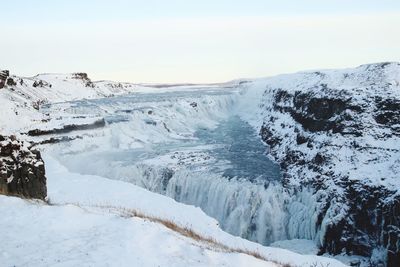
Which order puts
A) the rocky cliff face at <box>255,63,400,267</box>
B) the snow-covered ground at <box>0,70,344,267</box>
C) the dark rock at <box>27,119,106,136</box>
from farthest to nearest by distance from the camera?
the dark rock at <box>27,119,106,136</box> → the rocky cliff face at <box>255,63,400,267</box> → the snow-covered ground at <box>0,70,344,267</box>

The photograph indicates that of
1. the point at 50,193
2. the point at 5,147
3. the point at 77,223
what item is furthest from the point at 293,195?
the point at 77,223

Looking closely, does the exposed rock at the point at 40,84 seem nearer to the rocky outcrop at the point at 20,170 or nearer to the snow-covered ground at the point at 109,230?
the snow-covered ground at the point at 109,230

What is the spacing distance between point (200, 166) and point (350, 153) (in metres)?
10.4

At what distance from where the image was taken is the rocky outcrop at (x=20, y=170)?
14.5m

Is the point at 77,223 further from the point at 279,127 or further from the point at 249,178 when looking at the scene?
the point at 279,127

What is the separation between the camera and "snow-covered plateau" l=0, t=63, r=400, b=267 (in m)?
9.05

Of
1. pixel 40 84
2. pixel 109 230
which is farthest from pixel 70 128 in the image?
pixel 40 84

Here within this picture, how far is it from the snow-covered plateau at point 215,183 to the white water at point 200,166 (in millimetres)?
91

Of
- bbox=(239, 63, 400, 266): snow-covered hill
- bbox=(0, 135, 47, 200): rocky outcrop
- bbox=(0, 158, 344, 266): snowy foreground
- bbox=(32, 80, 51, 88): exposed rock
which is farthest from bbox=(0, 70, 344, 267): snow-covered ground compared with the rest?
bbox=(32, 80, 51, 88): exposed rock

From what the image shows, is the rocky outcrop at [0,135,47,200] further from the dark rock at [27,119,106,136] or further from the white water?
the dark rock at [27,119,106,136]

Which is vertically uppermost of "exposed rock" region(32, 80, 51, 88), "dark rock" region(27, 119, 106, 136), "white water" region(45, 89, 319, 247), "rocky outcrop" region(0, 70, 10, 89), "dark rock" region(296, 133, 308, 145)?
"rocky outcrop" region(0, 70, 10, 89)

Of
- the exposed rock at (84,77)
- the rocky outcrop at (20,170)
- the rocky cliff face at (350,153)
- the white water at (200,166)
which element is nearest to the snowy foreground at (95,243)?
the rocky outcrop at (20,170)

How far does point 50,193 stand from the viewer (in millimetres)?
17203

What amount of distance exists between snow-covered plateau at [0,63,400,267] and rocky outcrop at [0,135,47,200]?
1.5 inches
